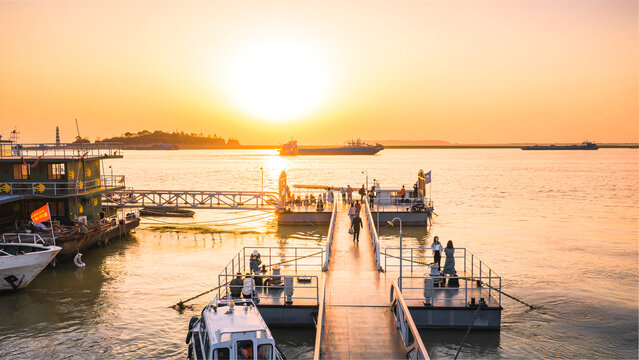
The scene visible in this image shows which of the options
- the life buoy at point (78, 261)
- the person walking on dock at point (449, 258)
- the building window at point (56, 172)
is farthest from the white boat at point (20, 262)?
the person walking on dock at point (449, 258)

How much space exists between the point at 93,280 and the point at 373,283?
1635 cm

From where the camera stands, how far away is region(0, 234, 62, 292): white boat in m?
21.6

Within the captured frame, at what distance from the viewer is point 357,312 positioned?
15.2 m

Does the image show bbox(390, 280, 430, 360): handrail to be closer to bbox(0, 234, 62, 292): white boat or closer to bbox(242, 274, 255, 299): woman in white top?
bbox(242, 274, 255, 299): woman in white top

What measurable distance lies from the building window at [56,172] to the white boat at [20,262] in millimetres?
9524

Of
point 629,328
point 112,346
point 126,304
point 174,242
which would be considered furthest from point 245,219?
point 629,328

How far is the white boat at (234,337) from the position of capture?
1088cm

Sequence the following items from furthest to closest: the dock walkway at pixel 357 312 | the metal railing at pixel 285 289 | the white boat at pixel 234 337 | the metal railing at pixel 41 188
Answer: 1. the metal railing at pixel 41 188
2. the metal railing at pixel 285 289
3. the dock walkway at pixel 357 312
4. the white boat at pixel 234 337

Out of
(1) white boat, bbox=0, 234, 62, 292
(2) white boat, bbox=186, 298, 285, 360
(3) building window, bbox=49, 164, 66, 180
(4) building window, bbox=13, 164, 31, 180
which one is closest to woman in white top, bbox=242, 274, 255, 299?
(2) white boat, bbox=186, 298, 285, 360

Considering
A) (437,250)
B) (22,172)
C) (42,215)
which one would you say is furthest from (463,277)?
(22,172)

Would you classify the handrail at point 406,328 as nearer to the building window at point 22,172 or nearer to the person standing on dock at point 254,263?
the person standing on dock at point 254,263

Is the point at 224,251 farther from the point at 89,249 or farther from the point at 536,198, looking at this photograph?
the point at 536,198

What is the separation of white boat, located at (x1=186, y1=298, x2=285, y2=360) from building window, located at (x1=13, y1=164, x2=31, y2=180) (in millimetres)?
25363

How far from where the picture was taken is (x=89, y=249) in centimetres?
3241
